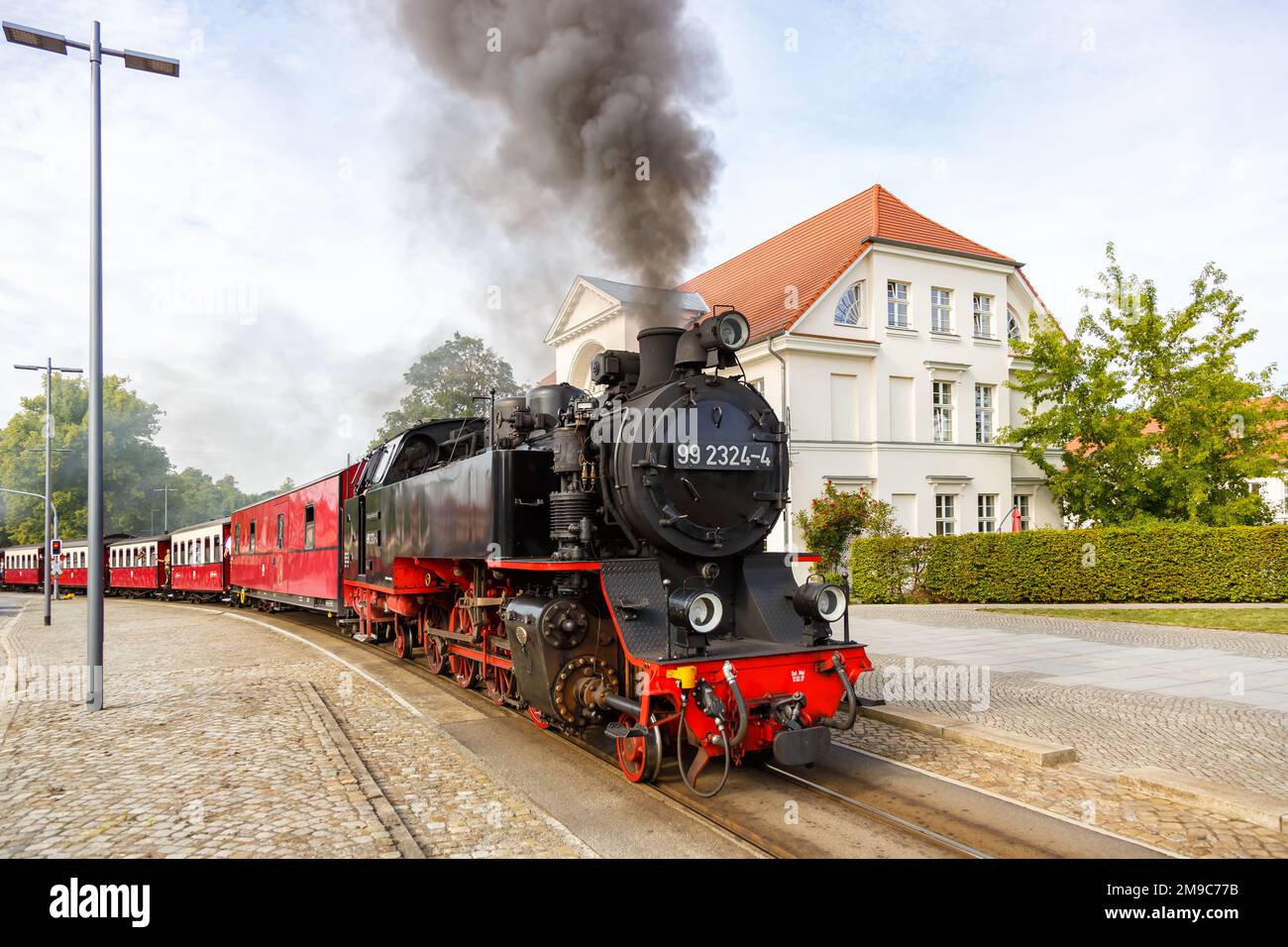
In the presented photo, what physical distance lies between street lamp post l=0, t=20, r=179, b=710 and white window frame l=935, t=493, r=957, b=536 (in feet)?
65.4

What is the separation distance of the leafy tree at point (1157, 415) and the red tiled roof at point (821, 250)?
16.0ft

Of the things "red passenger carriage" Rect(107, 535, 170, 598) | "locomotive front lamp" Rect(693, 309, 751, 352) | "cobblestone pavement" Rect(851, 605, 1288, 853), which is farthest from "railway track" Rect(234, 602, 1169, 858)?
"red passenger carriage" Rect(107, 535, 170, 598)

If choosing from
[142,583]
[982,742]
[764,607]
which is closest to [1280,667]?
[982,742]

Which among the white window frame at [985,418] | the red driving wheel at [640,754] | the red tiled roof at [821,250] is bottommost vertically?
the red driving wheel at [640,754]

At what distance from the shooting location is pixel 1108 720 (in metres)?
7.42

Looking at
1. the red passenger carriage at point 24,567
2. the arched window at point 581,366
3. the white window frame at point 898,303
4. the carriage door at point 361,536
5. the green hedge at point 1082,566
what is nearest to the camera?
the carriage door at point 361,536

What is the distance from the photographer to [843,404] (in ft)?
72.8

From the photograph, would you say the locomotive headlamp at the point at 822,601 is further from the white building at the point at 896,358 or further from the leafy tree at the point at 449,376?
the leafy tree at the point at 449,376

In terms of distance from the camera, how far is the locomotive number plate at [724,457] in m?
6.20

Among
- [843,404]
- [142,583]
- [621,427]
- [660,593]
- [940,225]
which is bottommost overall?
[142,583]

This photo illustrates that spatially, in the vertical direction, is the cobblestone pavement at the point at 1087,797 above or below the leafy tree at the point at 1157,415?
below

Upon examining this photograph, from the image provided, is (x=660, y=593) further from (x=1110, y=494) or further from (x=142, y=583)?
(x=142, y=583)

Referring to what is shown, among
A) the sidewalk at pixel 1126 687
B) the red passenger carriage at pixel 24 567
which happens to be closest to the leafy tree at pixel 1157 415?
the sidewalk at pixel 1126 687
